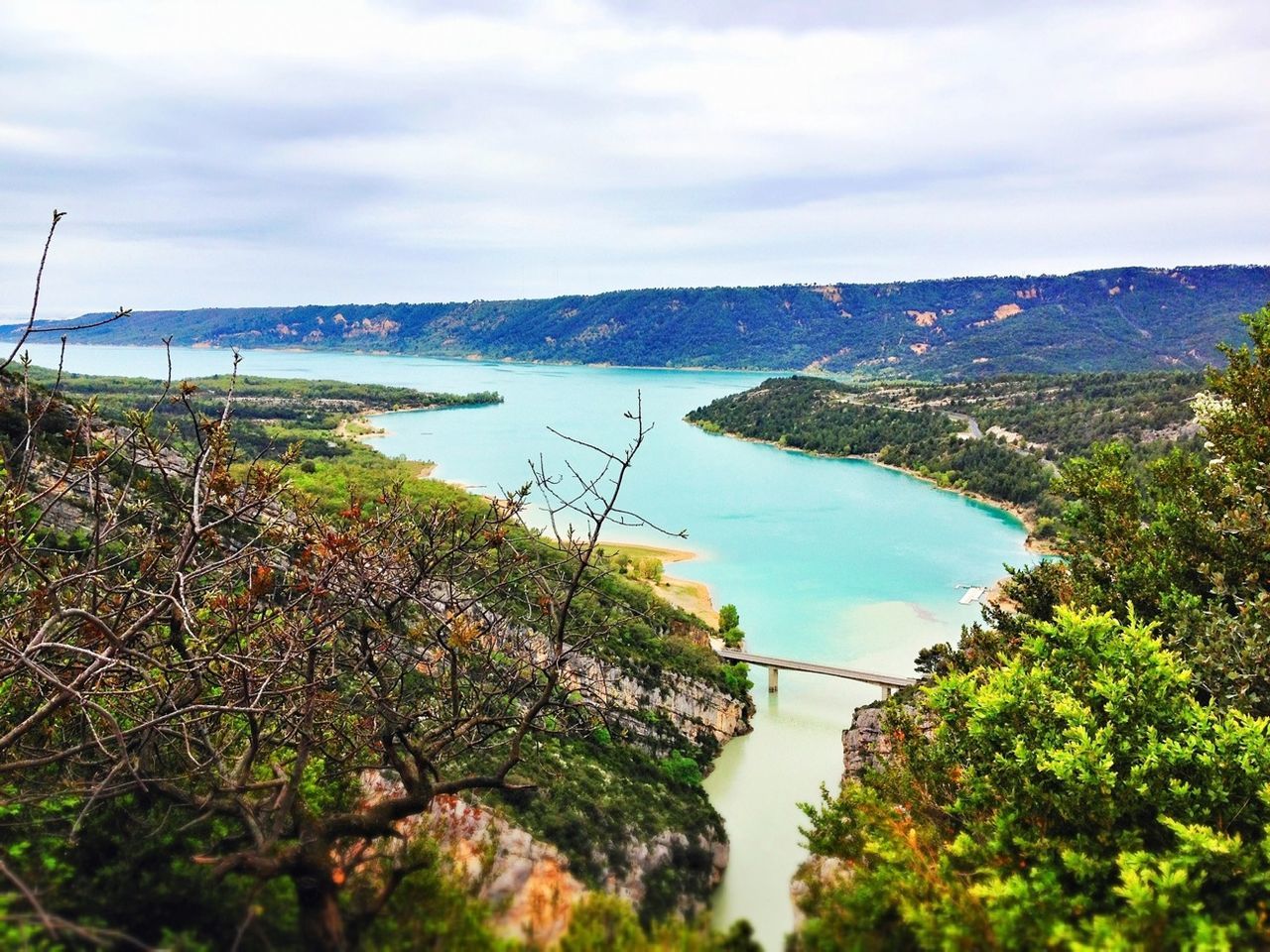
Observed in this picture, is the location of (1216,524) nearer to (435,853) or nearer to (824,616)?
(435,853)

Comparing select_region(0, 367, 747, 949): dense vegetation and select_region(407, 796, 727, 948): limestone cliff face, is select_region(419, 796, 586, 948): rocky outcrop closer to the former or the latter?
select_region(407, 796, 727, 948): limestone cliff face

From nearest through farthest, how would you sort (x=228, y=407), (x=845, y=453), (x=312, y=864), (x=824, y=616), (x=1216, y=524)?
(x=312, y=864) → (x=228, y=407) → (x=1216, y=524) → (x=824, y=616) → (x=845, y=453)

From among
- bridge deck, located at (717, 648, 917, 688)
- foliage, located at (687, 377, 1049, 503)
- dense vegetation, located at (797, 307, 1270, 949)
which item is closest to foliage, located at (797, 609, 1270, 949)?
dense vegetation, located at (797, 307, 1270, 949)

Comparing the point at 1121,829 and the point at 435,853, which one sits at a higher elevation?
the point at 435,853

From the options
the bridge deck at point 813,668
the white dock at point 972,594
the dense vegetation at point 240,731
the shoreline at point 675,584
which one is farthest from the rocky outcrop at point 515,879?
the white dock at point 972,594

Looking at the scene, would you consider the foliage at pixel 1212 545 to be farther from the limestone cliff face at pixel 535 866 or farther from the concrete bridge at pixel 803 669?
the concrete bridge at pixel 803 669

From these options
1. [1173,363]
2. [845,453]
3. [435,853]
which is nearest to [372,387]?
A: [845,453]

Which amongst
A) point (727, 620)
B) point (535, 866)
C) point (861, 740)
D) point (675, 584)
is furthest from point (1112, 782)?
point (675, 584)
